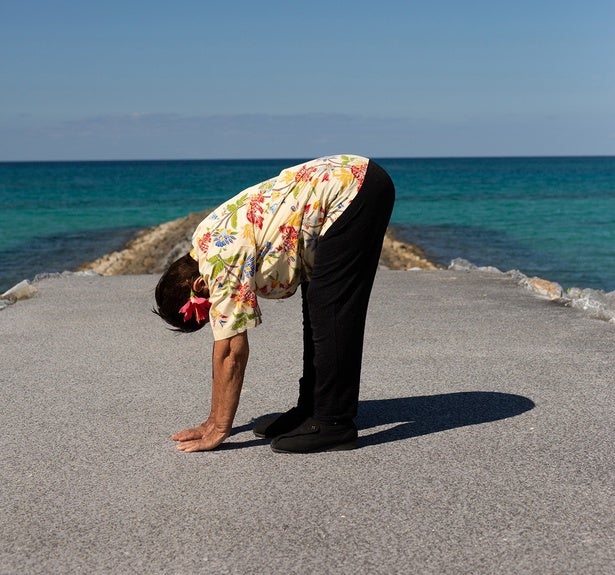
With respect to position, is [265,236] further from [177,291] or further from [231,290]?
[177,291]

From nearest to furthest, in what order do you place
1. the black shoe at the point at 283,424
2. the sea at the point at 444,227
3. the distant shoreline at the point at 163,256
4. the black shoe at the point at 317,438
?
the black shoe at the point at 317,438 < the black shoe at the point at 283,424 < the distant shoreline at the point at 163,256 < the sea at the point at 444,227

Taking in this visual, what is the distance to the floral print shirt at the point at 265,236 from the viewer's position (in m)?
4.30

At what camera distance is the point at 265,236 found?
433 cm

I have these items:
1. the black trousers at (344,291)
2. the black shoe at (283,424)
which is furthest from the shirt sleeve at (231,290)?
the black shoe at (283,424)

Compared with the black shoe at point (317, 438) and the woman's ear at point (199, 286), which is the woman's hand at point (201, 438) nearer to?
the black shoe at point (317, 438)

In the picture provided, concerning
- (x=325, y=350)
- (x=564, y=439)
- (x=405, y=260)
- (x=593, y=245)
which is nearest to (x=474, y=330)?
(x=564, y=439)

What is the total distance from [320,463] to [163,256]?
15.8m

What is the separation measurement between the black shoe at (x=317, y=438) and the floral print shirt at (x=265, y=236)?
0.66 m

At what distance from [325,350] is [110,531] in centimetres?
133

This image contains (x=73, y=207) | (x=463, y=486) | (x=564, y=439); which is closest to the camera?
(x=463, y=486)

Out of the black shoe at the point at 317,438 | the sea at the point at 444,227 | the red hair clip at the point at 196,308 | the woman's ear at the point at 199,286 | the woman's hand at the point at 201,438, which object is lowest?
the sea at the point at 444,227

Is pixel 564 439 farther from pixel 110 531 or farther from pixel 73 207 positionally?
pixel 73 207

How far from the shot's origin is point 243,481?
430 centimetres

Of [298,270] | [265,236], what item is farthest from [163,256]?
[265,236]
